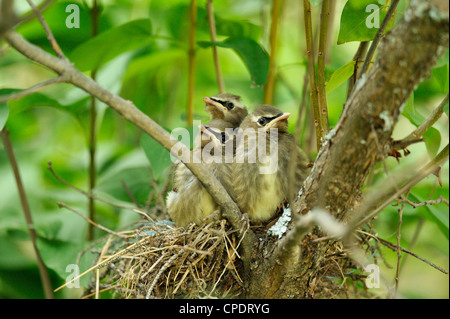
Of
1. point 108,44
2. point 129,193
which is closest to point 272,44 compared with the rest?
point 108,44

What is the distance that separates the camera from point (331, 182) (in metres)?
1.63

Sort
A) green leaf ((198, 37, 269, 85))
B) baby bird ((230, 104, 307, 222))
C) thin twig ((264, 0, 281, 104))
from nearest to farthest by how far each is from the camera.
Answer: baby bird ((230, 104, 307, 222)) < green leaf ((198, 37, 269, 85)) < thin twig ((264, 0, 281, 104))

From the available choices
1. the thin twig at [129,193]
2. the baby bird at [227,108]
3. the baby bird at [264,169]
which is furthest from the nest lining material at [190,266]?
the baby bird at [227,108]

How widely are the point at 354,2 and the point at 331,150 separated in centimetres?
69

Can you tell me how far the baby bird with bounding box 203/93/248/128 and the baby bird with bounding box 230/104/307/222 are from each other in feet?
1.56

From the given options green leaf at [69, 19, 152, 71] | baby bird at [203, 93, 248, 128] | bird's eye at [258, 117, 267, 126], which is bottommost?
bird's eye at [258, 117, 267, 126]

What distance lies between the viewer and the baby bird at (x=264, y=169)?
2.26 metres

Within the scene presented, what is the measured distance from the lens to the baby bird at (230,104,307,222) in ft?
7.41

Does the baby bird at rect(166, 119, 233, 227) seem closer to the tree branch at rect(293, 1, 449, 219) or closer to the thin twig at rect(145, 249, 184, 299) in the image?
the thin twig at rect(145, 249, 184, 299)

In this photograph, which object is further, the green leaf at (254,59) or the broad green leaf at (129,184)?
the broad green leaf at (129,184)

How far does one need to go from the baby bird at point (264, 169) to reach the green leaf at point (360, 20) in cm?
53

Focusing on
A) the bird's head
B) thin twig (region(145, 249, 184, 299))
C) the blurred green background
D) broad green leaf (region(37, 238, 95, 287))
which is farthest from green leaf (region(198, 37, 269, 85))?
broad green leaf (region(37, 238, 95, 287))

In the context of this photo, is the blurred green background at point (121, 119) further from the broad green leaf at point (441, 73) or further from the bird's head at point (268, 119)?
the bird's head at point (268, 119)
